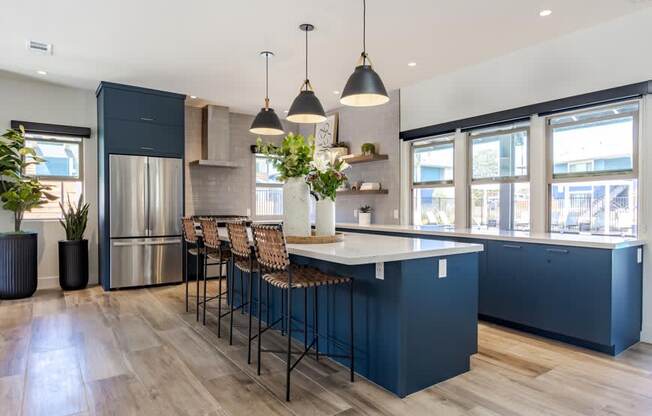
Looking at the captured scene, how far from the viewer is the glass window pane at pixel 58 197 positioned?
559 cm

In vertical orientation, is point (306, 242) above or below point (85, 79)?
below

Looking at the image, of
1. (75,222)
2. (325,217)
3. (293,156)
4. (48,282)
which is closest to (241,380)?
(325,217)

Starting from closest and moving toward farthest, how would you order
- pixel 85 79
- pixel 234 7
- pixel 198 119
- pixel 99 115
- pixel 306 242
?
pixel 306 242, pixel 234 7, pixel 85 79, pixel 99 115, pixel 198 119

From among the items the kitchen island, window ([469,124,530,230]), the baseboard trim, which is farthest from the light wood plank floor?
the baseboard trim

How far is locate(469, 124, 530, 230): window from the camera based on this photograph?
4484 millimetres

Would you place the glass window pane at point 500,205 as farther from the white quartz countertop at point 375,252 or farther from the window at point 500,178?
the white quartz countertop at point 375,252

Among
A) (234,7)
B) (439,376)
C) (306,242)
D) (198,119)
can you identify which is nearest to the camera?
(439,376)

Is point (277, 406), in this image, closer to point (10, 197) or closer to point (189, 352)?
point (189, 352)

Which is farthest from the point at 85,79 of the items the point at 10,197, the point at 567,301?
the point at 567,301

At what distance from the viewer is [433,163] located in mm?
5551

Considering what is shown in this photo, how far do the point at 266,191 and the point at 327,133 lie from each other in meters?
1.60

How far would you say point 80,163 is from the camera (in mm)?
5879

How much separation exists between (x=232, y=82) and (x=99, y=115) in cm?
205

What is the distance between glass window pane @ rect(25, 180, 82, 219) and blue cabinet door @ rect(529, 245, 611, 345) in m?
5.98
